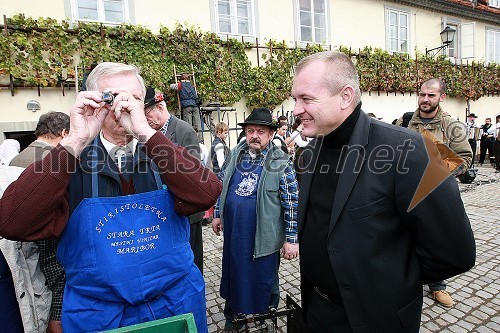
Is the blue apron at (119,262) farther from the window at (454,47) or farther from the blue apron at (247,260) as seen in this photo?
the window at (454,47)

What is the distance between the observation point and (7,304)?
1837mm

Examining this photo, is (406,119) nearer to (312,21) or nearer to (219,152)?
(219,152)

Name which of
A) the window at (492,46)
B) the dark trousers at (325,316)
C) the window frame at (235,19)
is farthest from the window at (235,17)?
the window at (492,46)

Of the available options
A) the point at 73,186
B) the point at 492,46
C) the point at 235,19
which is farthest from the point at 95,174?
the point at 492,46

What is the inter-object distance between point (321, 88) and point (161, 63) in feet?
23.3

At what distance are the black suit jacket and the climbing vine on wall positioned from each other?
279 inches

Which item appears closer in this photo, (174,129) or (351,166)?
(351,166)

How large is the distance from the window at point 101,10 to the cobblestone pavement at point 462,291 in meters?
5.61

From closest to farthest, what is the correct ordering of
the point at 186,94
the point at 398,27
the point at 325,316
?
the point at 325,316
the point at 186,94
the point at 398,27

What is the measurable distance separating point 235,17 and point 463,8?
11504 millimetres

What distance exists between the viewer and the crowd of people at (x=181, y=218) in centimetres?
146

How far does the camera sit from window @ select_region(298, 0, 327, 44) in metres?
10.5

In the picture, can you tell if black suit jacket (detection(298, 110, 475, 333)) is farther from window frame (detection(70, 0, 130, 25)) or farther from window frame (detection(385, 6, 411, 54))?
window frame (detection(385, 6, 411, 54))

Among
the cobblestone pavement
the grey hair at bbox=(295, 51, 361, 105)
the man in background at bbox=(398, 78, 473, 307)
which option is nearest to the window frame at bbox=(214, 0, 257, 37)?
the cobblestone pavement
